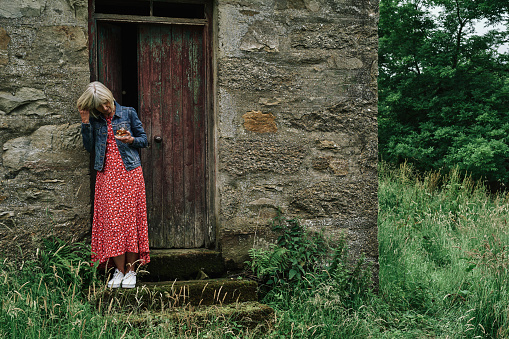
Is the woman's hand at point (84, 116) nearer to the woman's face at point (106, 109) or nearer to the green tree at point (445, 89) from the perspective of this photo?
the woman's face at point (106, 109)

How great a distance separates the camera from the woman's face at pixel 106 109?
10.4 ft

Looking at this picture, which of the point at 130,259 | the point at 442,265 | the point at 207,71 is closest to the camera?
the point at 130,259

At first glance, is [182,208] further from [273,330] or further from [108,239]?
[273,330]

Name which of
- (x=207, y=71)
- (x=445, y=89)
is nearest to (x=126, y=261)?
(x=207, y=71)

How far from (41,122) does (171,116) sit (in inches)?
42.0

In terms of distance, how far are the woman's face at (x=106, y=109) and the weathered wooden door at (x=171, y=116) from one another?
0.52m

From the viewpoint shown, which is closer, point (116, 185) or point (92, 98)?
point (92, 98)

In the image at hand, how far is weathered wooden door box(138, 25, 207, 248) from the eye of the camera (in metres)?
3.81

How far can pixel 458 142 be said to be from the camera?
31.9 ft

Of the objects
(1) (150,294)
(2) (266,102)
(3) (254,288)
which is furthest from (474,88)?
(1) (150,294)

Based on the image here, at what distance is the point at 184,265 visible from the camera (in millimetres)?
3674

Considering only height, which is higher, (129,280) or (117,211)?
(117,211)

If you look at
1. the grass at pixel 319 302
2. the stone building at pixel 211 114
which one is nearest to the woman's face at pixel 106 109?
the stone building at pixel 211 114

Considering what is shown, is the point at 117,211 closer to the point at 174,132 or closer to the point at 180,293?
the point at 180,293
